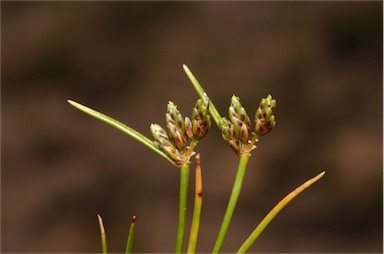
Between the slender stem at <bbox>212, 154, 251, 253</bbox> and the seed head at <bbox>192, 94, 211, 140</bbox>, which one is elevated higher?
the seed head at <bbox>192, 94, 211, 140</bbox>

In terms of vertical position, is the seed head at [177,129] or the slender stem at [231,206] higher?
the seed head at [177,129]

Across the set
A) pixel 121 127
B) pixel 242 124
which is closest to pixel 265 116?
pixel 242 124

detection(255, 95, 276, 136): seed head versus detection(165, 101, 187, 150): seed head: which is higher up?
detection(255, 95, 276, 136): seed head

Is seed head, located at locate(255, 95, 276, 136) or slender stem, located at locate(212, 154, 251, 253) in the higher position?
seed head, located at locate(255, 95, 276, 136)

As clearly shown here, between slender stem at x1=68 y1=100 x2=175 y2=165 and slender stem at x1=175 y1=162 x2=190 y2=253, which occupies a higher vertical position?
slender stem at x1=68 y1=100 x2=175 y2=165

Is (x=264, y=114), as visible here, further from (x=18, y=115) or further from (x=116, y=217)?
(x=18, y=115)

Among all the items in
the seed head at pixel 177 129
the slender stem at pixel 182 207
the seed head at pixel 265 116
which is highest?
the seed head at pixel 265 116

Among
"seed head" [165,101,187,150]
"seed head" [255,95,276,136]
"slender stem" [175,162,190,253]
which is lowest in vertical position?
"slender stem" [175,162,190,253]

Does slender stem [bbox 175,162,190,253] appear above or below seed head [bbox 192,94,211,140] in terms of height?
below

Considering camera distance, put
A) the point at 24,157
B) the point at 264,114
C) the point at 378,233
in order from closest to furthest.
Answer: the point at 264,114 → the point at 378,233 → the point at 24,157

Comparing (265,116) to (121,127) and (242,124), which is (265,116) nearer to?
(242,124)

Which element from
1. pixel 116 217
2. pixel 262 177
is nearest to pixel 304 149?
pixel 262 177
